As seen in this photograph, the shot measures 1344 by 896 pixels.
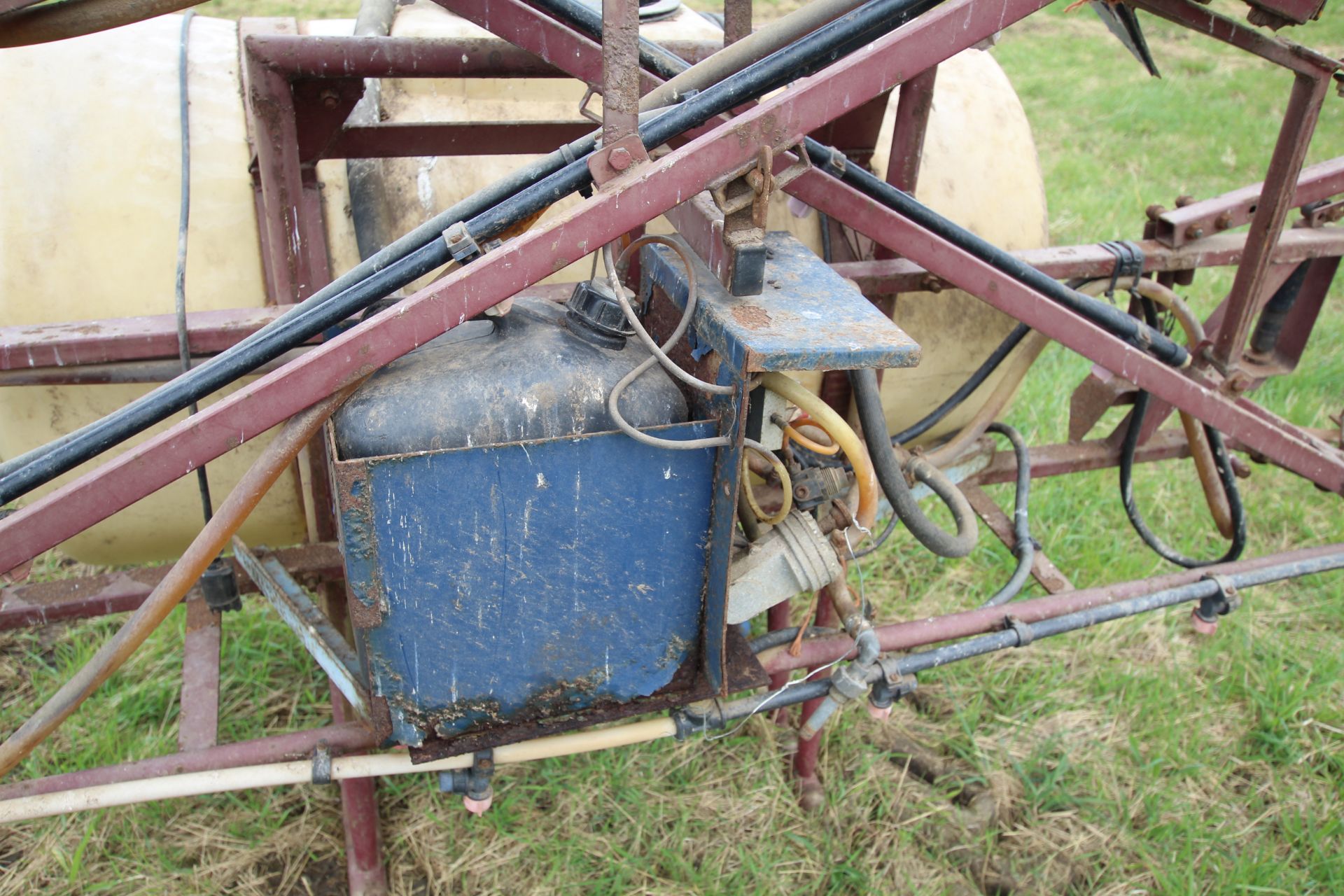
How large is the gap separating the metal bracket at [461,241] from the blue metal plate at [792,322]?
1.12 feet

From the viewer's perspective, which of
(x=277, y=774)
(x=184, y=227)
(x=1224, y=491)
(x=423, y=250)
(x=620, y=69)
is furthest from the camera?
(x=1224, y=491)

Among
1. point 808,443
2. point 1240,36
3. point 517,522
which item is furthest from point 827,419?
point 1240,36

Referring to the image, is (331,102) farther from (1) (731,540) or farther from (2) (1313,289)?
(2) (1313,289)

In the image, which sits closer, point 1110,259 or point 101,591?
point 101,591

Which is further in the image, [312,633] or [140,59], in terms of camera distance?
[140,59]

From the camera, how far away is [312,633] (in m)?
1.70

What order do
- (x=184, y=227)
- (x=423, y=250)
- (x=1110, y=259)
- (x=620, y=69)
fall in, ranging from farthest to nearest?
(x=1110, y=259), (x=184, y=227), (x=423, y=250), (x=620, y=69)

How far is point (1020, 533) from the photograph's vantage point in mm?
2240

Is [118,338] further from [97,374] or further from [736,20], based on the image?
[736,20]

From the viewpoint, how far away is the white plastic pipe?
1602 millimetres

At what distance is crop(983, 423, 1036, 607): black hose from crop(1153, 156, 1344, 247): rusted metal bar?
0.55 m

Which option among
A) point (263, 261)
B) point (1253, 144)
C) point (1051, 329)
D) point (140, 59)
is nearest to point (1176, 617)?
point (1051, 329)

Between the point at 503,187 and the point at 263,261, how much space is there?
2.36 feet

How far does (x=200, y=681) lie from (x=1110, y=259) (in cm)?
197
